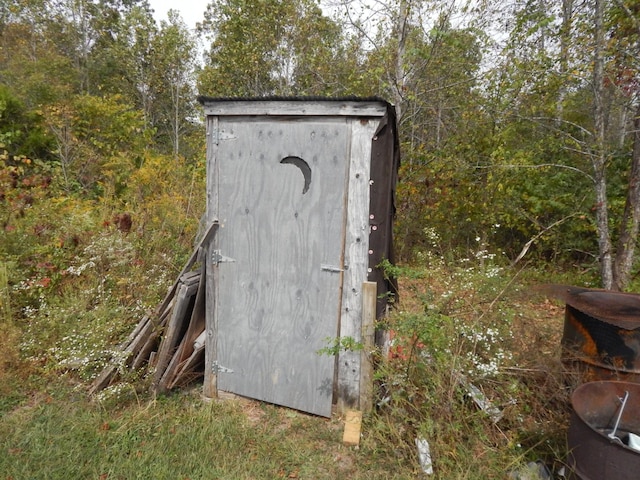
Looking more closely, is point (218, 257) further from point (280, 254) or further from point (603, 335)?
point (603, 335)

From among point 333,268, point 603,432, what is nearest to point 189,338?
point 333,268

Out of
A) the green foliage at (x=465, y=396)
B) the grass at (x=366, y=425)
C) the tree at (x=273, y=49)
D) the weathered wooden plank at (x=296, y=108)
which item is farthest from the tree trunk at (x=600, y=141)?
the tree at (x=273, y=49)

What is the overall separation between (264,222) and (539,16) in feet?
16.8

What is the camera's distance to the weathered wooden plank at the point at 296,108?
8.80 feet

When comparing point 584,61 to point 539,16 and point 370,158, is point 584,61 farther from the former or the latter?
point 370,158

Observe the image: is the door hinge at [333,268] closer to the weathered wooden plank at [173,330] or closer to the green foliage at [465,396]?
the green foliage at [465,396]

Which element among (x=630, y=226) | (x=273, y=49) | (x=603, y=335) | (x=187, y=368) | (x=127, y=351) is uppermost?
(x=273, y=49)

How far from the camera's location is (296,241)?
117 inches

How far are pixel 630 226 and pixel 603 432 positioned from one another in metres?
3.58

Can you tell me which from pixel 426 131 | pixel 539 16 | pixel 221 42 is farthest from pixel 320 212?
pixel 221 42

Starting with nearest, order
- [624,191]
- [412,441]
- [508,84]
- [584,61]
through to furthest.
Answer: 1. [412,441]
2. [584,61]
3. [508,84]
4. [624,191]

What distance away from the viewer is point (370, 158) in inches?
109

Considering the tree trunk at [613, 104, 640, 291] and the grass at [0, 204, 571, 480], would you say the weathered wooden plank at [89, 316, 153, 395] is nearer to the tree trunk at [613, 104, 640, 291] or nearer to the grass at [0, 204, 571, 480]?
the grass at [0, 204, 571, 480]

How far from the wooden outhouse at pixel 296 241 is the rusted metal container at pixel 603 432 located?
1436 millimetres
